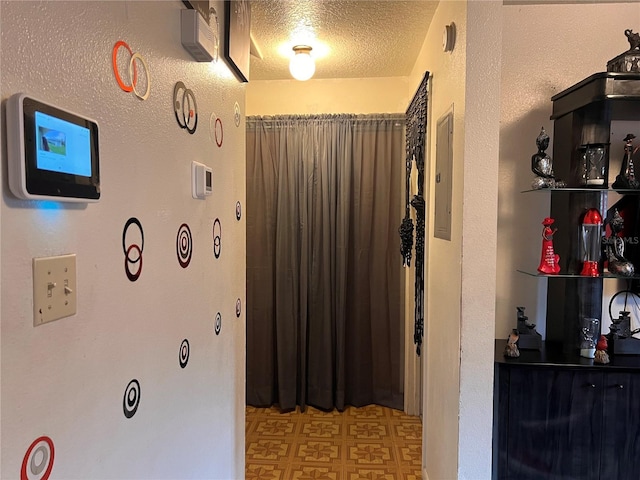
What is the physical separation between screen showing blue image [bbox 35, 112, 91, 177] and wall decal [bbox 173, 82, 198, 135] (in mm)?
484

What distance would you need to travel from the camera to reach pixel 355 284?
127 inches

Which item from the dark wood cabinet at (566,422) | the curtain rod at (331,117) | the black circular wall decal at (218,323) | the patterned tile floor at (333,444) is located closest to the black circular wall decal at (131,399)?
the black circular wall decal at (218,323)

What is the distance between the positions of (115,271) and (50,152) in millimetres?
318

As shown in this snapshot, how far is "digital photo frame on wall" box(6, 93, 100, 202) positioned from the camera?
610 mm

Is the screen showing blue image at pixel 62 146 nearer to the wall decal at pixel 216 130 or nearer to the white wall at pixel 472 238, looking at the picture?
the wall decal at pixel 216 130

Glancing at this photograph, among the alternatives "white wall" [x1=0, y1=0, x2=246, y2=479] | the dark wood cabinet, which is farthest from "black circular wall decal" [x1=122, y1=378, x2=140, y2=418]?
the dark wood cabinet

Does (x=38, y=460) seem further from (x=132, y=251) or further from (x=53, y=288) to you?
(x=132, y=251)

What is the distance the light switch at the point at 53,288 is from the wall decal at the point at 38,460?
197mm

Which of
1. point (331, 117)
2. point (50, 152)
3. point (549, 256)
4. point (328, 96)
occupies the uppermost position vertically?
point (328, 96)

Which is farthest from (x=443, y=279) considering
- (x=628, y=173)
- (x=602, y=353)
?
(x=628, y=173)

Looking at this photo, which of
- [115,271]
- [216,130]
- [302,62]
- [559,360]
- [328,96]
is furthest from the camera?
[328,96]

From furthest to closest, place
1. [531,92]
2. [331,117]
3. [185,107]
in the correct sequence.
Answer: [331,117], [531,92], [185,107]

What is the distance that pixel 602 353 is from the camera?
1.80 metres

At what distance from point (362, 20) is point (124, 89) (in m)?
1.67
